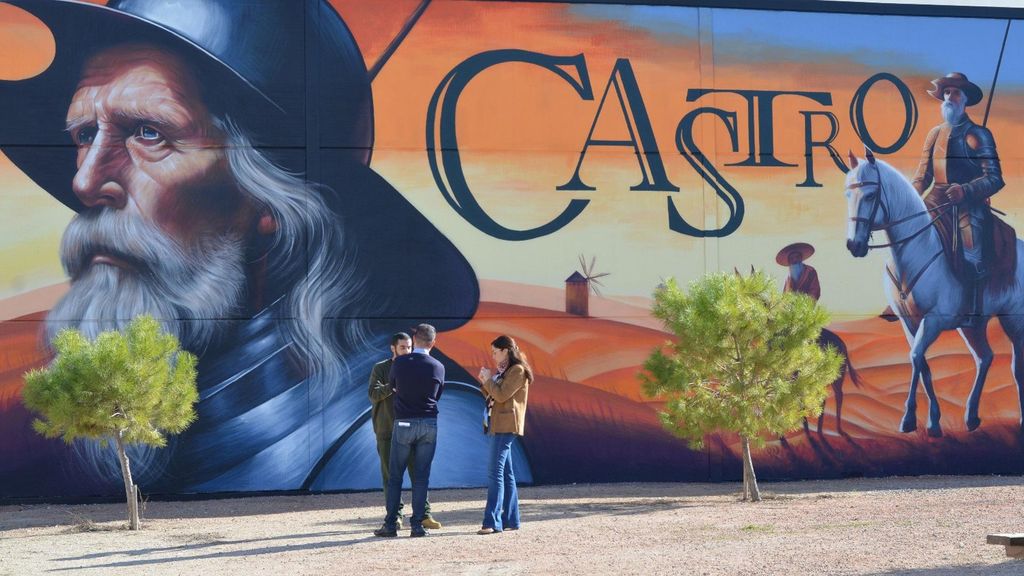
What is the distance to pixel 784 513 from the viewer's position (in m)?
12.6

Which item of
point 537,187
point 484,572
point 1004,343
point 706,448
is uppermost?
point 537,187

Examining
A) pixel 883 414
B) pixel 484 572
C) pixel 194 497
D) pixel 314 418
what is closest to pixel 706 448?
pixel 883 414

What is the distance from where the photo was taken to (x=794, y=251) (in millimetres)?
16516

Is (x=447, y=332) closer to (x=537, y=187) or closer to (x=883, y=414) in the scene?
(x=537, y=187)

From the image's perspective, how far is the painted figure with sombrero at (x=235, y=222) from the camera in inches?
593

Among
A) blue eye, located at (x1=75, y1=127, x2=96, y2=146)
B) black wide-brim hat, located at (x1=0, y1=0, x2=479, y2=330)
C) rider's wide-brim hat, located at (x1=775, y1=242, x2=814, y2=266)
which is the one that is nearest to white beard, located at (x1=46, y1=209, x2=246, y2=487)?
blue eye, located at (x1=75, y1=127, x2=96, y2=146)

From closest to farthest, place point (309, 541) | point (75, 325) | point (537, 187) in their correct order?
point (309, 541) < point (75, 325) < point (537, 187)

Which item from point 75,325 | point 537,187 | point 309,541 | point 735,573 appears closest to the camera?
point 735,573

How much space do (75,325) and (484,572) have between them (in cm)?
796

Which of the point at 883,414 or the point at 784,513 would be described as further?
the point at 883,414

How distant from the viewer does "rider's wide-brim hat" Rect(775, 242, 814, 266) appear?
1648 centimetres

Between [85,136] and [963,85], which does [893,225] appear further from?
[85,136]

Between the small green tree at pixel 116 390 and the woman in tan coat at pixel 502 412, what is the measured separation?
3712 mm

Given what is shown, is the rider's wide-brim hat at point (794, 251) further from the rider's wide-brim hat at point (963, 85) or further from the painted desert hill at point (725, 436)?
the rider's wide-brim hat at point (963, 85)
